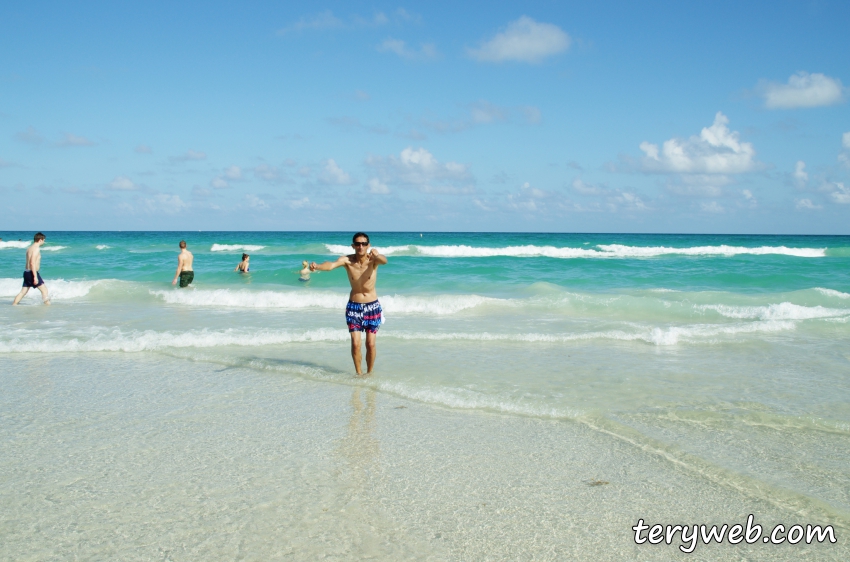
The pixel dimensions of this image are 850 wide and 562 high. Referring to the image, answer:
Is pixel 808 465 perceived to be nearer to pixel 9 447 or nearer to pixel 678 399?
pixel 678 399

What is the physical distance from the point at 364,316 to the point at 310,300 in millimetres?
7638

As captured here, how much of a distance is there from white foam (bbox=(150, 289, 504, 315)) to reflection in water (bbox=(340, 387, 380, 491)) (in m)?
7.02

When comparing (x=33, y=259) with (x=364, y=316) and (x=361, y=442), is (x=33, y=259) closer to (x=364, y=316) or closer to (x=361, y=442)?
(x=364, y=316)

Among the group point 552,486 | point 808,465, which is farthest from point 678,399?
point 552,486

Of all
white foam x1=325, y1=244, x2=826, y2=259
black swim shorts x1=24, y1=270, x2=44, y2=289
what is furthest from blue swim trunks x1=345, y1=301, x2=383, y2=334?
white foam x1=325, y1=244, x2=826, y2=259

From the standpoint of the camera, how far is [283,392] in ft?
20.1

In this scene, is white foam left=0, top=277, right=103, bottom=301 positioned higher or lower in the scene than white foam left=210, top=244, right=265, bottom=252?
lower

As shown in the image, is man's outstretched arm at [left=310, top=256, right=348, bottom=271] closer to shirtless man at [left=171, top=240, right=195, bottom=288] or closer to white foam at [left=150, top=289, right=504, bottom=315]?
white foam at [left=150, top=289, right=504, bottom=315]

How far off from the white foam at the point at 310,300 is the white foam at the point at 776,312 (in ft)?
14.4

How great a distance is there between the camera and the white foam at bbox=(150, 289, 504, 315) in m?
13.3

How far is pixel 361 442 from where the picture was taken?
4578 mm

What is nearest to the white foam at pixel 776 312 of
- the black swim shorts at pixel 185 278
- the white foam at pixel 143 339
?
the white foam at pixel 143 339

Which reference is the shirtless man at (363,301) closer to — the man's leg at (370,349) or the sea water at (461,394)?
the man's leg at (370,349)

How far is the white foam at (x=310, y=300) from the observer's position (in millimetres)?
13258
